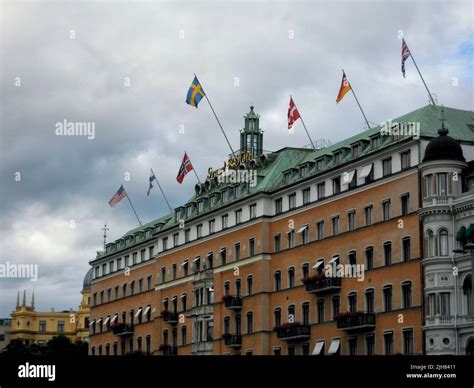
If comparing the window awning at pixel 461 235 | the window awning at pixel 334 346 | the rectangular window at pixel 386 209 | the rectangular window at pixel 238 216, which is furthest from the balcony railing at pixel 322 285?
the window awning at pixel 461 235

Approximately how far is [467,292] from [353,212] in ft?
54.8

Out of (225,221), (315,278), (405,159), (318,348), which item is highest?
(405,159)

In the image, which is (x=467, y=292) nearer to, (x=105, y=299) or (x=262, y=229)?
(x=262, y=229)

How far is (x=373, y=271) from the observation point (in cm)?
9238

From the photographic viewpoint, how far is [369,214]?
9419cm

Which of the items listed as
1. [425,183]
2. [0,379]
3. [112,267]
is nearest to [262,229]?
[425,183]

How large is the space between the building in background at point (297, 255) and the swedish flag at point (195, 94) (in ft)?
38.7

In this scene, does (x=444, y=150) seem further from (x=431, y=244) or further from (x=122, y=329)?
(x=122, y=329)

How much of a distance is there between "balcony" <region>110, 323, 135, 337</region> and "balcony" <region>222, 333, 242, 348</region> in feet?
92.5

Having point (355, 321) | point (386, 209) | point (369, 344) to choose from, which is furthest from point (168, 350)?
point (386, 209)

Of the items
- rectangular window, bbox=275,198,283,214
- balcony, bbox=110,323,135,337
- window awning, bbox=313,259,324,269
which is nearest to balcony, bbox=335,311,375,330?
window awning, bbox=313,259,324,269

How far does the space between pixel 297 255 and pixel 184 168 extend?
18.1m

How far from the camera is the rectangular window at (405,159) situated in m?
89.4

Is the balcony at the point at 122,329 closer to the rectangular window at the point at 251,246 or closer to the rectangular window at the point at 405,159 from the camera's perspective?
the rectangular window at the point at 251,246
